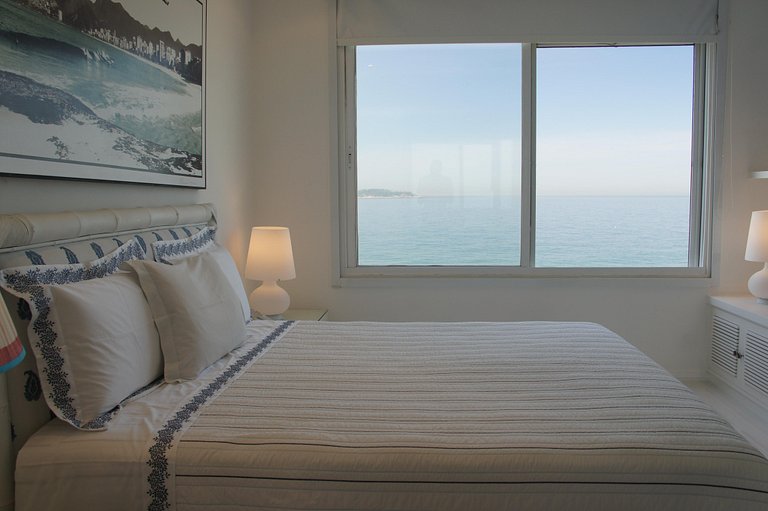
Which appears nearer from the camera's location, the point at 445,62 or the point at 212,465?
the point at 212,465

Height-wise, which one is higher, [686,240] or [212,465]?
[686,240]

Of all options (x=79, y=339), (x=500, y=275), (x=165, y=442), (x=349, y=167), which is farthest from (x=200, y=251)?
(x=500, y=275)

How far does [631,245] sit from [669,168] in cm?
55

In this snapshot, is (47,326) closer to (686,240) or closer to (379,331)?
(379,331)

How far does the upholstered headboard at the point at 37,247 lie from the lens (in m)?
1.52

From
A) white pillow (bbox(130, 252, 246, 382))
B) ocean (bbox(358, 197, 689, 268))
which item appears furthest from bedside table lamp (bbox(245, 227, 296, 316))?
white pillow (bbox(130, 252, 246, 382))

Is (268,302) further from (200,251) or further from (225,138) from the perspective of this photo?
(225,138)

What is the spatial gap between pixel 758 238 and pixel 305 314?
270 centimetres

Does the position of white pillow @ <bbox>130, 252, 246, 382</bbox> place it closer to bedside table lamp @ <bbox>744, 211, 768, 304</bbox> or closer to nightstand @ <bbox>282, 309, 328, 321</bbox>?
nightstand @ <bbox>282, 309, 328, 321</bbox>

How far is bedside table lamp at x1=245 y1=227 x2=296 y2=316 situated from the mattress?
1475mm

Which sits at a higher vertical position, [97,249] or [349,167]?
[349,167]

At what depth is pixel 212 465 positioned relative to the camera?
1481 millimetres

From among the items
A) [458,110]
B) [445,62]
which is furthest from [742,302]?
[445,62]

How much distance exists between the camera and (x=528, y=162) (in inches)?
150
